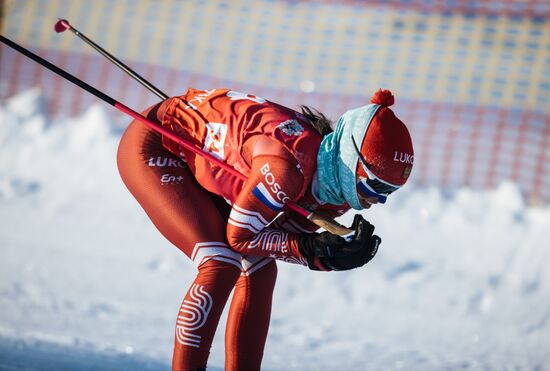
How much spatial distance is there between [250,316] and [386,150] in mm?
941

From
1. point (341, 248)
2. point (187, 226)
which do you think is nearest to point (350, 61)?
point (187, 226)

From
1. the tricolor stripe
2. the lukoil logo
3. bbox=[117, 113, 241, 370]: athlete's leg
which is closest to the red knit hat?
the tricolor stripe

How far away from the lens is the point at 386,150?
2.69 meters

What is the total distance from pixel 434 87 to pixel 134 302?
178 inches

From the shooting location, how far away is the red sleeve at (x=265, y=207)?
268cm

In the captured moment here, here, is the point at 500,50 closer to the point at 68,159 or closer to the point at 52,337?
the point at 68,159

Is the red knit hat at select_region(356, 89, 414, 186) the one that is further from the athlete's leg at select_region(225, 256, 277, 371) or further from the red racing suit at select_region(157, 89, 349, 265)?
the athlete's leg at select_region(225, 256, 277, 371)

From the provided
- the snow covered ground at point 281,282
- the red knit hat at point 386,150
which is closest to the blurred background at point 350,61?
the snow covered ground at point 281,282

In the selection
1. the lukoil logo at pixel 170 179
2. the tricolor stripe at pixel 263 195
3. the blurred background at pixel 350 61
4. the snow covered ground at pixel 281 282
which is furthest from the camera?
the blurred background at pixel 350 61

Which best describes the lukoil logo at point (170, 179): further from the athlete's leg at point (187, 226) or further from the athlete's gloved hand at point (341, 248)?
the athlete's gloved hand at point (341, 248)

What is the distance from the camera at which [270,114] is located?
9.72 feet

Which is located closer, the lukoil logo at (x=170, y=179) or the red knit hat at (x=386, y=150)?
the red knit hat at (x=386, y=150)

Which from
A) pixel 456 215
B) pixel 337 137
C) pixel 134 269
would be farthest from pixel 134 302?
pixel 456 215

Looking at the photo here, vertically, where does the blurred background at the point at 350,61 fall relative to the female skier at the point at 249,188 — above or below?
above
